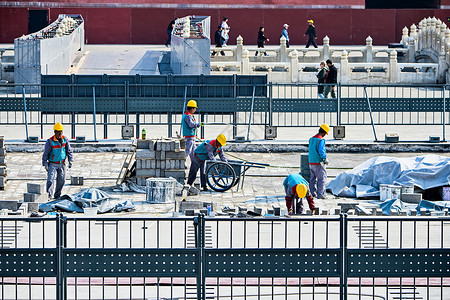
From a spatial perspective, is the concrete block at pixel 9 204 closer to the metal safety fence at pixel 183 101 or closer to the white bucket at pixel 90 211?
the white bucket at pixel 90 211

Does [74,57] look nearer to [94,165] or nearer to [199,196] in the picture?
[94,165]

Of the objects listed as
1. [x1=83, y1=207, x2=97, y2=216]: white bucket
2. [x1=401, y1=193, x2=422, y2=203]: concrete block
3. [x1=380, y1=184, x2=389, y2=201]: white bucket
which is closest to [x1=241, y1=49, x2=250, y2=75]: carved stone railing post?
[x1=380, y1=184, x2=389, y2=201]: white bucket

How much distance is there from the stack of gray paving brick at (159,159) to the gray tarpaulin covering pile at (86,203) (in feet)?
6.55

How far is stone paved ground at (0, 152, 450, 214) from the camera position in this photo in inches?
756

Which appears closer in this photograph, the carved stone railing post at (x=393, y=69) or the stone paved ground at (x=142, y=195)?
the stone paved ground at (x=142, y=195)

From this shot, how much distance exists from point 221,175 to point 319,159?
210cm

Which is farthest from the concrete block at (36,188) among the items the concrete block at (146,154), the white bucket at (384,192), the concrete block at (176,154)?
the white bucket at (384,192)

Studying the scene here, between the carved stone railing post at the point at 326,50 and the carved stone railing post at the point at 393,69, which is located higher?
the carved stone railing post at the point at 326,50

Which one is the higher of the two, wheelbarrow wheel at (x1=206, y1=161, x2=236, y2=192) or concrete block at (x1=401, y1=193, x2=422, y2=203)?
wheelbarrow wheel at (x1=206, y1=161, x2=236, y2=192)

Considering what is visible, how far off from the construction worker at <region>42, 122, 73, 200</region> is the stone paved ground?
0.92 meters

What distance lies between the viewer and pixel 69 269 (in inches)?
434

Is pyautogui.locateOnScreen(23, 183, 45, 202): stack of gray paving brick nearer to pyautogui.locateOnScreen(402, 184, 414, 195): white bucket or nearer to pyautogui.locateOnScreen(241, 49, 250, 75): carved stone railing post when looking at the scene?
pyautogui.locateOnScreen(402, 184, 414, 195): white bucket

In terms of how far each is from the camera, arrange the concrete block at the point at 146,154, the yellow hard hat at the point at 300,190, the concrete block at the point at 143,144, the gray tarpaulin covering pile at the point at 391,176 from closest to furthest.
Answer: the yellow hard hat at the point at 300,190, the gray tarpaulin covering pile at the point at 391,176, the concrete block at the point at 146,154, the concrete block at the point at 143,144

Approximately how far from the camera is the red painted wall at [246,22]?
5006 centimetres
